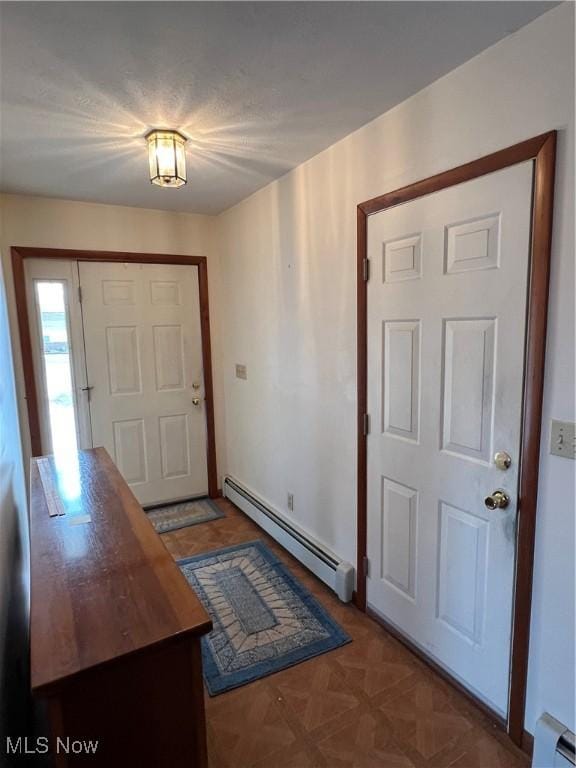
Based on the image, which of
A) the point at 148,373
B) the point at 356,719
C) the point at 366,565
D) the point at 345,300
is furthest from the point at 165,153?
the point at 356,719

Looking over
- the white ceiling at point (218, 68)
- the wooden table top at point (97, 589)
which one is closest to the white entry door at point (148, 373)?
the white ceiling at point (218, 68)

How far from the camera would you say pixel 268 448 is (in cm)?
311

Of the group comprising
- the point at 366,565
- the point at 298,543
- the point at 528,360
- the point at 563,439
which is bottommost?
the point at 298,543

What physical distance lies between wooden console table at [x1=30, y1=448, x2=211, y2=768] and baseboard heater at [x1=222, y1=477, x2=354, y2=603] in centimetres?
134

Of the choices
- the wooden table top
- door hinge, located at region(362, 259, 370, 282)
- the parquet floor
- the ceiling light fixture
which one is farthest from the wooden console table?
the ceiling light fixture

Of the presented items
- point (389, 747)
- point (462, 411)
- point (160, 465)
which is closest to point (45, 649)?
point (389, 747)

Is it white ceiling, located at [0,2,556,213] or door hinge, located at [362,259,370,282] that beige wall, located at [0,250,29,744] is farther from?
door hinge, located at [362,259,370,282]

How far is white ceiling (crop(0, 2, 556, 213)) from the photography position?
3.97ft

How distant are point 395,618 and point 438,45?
2.29 metres

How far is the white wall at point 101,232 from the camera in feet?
9.37

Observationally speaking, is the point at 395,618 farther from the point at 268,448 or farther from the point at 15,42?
the point at 15,42

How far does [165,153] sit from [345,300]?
106 cm

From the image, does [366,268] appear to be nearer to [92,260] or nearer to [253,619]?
[253,619]

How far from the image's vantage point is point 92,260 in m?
3.14
